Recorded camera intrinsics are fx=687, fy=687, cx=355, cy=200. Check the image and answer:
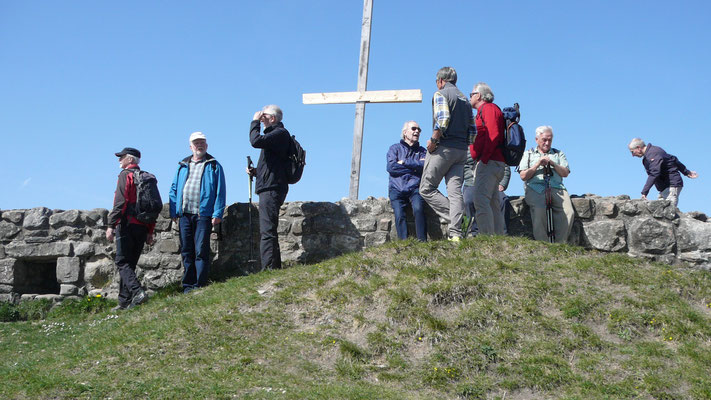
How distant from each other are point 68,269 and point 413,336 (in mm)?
5919

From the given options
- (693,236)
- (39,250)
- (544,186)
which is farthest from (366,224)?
(39,250)

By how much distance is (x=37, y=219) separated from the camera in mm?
10164

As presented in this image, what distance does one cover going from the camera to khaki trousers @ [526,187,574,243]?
8867 millimetres

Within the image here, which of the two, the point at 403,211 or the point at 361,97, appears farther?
the point at 361,97

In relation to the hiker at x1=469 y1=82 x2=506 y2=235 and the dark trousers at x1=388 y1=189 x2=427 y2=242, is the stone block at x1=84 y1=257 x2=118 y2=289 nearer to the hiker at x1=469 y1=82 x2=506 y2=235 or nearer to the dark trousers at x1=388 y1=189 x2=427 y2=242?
the dark trousers at x1=388 y1=189 x2=427 y2=242

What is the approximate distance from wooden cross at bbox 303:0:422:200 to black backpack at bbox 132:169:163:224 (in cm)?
303

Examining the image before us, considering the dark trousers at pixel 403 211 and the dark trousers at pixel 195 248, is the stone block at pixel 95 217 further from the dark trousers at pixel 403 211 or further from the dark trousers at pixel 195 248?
the dark trousers at pixel 403 211

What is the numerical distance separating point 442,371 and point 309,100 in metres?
6.26

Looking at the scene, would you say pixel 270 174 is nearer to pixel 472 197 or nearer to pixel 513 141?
pixel 472 197

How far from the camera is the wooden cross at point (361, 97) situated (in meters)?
10.5

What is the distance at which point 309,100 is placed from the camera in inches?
437

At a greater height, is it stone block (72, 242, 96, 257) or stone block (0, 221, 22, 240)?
stone block (0, 221, 22, 240)

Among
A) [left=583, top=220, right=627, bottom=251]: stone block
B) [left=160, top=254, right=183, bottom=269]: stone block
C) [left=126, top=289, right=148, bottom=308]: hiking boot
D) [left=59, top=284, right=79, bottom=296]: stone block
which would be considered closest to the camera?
[left=126, top=289, right=148, bottom=308]: hiking boot

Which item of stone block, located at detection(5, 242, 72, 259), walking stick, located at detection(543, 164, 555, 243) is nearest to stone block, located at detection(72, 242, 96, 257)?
stone block, located at detection(5, 242, 72, 259)
